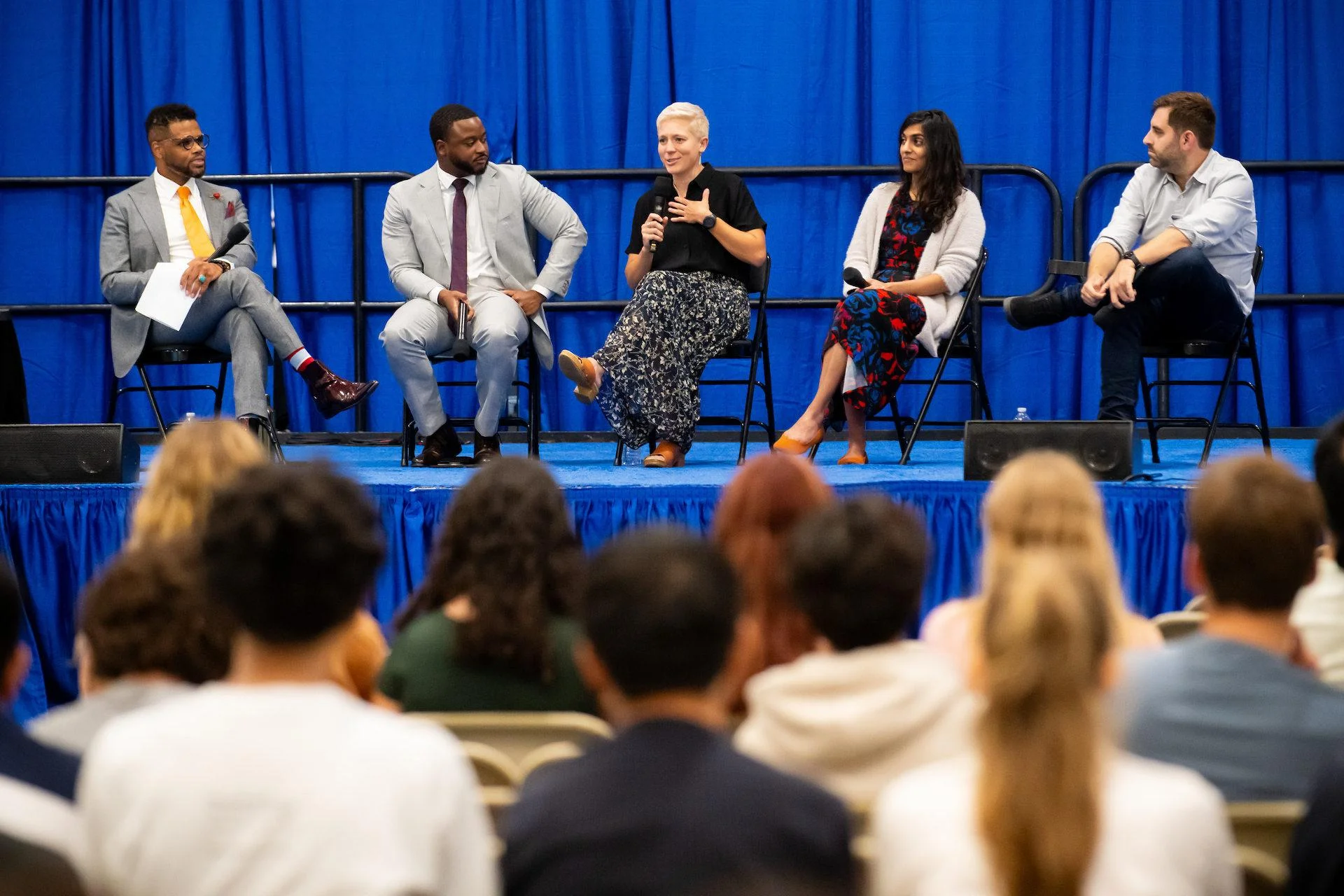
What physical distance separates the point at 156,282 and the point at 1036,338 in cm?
339

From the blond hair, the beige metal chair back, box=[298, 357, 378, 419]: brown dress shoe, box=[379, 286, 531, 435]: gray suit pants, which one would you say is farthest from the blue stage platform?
the beige metal chair back

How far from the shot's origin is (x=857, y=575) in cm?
141

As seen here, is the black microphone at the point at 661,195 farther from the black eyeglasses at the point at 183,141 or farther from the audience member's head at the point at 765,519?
the audience member's head at the point at 765,519

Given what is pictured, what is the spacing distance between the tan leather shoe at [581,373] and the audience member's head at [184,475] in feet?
6.80

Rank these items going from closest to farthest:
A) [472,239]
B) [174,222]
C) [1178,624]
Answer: [1178,624] < [472,239] < [174,222]

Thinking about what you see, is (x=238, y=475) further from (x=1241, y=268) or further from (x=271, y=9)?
(x=271, y=9)

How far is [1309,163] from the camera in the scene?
5555mm

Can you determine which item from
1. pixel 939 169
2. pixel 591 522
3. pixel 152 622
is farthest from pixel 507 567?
pixel 939 169

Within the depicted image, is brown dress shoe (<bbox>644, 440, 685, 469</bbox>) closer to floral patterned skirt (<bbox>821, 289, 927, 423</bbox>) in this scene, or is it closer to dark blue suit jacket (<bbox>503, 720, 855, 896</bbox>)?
floral patterned skirt (<bbox>821, 289, 927, 423</bbox>)

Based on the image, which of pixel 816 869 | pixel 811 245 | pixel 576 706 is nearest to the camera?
pixel 816 869

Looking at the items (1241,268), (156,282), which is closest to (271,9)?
(156,282)

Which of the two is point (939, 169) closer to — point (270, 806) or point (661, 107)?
point (661, 107)

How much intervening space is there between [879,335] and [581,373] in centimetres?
89

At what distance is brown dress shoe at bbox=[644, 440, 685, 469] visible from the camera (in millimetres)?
4254
